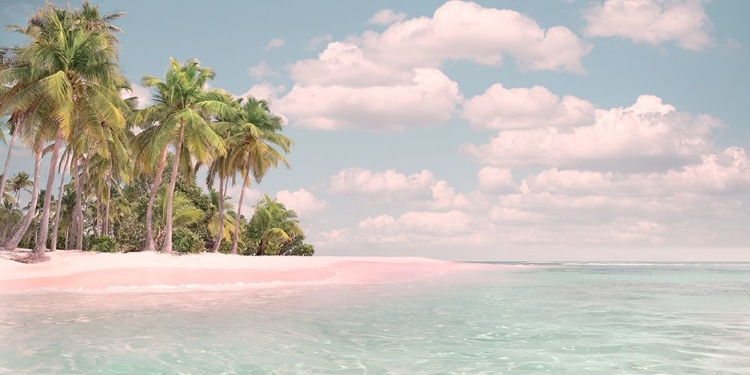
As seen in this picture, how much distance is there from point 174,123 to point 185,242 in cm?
931

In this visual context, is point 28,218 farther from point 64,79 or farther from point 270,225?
point 270,225

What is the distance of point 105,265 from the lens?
22.0 m

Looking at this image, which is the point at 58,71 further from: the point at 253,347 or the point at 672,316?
the point at 672,316

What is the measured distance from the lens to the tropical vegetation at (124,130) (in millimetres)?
23953

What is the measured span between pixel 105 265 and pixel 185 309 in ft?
36.0

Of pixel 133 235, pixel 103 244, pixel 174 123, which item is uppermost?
pixel 174 123

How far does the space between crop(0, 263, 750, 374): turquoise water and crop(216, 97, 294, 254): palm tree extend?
21859 millimetres

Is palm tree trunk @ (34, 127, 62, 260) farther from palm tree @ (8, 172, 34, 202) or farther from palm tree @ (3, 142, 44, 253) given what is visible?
palm tree @ (8, 172, 34, 202)

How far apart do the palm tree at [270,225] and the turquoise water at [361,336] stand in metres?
32.0

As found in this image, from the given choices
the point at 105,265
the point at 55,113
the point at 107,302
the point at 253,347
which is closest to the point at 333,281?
the point at 105,265

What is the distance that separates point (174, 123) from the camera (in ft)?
95.1

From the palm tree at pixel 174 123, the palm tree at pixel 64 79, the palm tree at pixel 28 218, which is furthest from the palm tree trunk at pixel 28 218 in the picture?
the palm tree at pixel 174 123

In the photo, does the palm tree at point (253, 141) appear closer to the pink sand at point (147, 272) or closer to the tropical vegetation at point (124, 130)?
the tropical vegetation at point (124, 130)

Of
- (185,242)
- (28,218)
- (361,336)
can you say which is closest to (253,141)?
(185,242)
